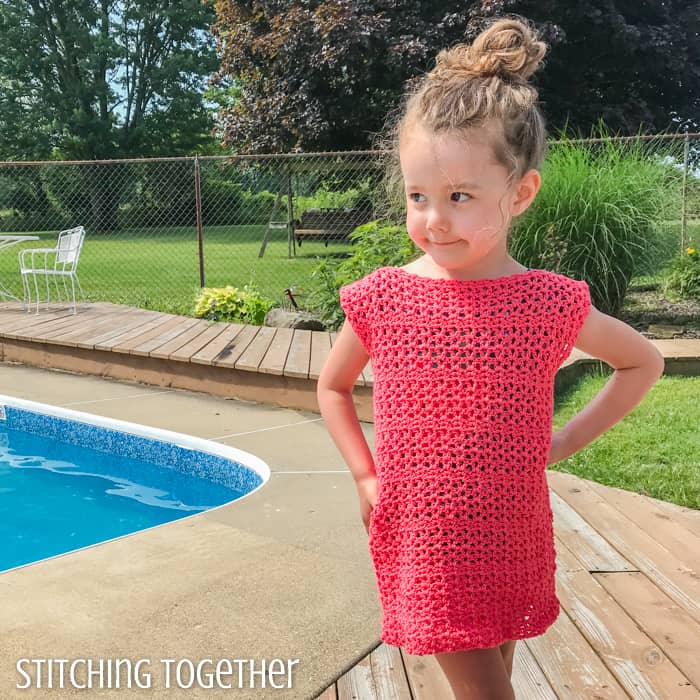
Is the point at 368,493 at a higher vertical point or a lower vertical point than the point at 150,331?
higher

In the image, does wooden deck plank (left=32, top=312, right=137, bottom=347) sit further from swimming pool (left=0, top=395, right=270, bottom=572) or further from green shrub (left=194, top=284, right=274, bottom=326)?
swimming pool (left=0, top=395, right=270, bottom=572)

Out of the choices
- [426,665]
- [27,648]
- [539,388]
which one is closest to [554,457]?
[539,388]

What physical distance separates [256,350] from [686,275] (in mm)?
4241

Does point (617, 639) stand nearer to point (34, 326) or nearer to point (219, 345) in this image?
point (219, 345)

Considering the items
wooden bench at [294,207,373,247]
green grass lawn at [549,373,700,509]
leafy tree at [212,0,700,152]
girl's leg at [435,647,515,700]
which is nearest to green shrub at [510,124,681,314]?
green grass lawn at [549,373,700,509]

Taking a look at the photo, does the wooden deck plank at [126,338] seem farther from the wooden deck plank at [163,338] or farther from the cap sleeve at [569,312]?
the cap sleeve at [569,312]

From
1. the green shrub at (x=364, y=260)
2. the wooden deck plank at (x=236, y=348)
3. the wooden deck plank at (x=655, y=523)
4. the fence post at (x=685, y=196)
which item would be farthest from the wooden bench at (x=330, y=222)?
the wooden deck plank at (x=655, y=523)

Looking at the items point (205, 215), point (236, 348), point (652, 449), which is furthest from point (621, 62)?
point (652, 449)

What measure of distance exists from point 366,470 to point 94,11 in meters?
29.0

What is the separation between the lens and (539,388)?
129 centimetres

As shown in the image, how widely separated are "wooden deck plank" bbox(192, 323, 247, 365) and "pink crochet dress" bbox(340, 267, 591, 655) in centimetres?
406

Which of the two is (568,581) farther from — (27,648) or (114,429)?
(114,429)

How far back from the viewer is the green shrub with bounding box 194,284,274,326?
723cm

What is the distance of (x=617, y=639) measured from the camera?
7.07 feet
